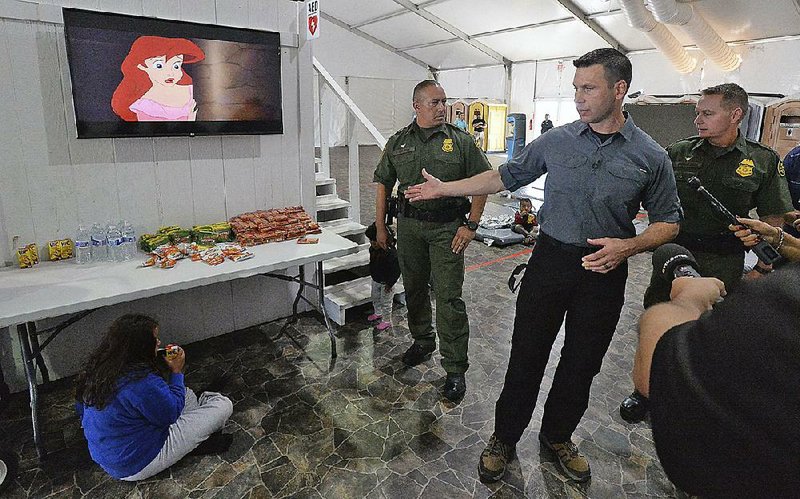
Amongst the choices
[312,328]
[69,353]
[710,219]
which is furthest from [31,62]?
[710,219]

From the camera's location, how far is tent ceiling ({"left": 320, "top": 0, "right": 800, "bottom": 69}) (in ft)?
24.4

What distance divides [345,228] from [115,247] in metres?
1.86

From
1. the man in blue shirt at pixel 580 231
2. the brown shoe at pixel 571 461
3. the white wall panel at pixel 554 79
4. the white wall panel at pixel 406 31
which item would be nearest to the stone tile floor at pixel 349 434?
the brown shoe at pixel 571 461

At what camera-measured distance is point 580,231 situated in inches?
74.6

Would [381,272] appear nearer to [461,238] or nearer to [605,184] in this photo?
[461,238]

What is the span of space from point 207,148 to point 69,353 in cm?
155

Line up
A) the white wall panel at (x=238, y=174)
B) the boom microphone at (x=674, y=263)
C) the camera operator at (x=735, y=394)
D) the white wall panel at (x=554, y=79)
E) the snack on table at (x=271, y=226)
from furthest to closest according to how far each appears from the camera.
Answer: the white wall panel at (x=554, y=79) < the white wall panel at (x=238, y=174) < the snack on table at (x=271, y=226) < the boom microphone at (x=674, y=263) < the camera operator at (x=735, y=394)

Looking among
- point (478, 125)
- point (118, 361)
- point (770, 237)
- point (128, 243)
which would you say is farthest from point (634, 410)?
point (478, 125)

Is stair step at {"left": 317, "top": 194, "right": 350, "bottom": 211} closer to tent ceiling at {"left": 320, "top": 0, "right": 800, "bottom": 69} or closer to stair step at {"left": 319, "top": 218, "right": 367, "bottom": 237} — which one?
stair step at {"left": 319, "top": 218, "right": 367, "bottom": 237}

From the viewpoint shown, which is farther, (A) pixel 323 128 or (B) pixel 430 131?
(A) pixel 323 128

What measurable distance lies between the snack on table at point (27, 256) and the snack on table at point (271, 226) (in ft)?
3.58

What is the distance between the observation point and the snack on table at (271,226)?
3.13m

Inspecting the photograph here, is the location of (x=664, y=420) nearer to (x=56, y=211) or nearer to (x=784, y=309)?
(x=784, y=309)

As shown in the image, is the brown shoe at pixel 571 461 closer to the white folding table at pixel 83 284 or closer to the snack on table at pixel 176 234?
the white folding table at pixel 83 284
